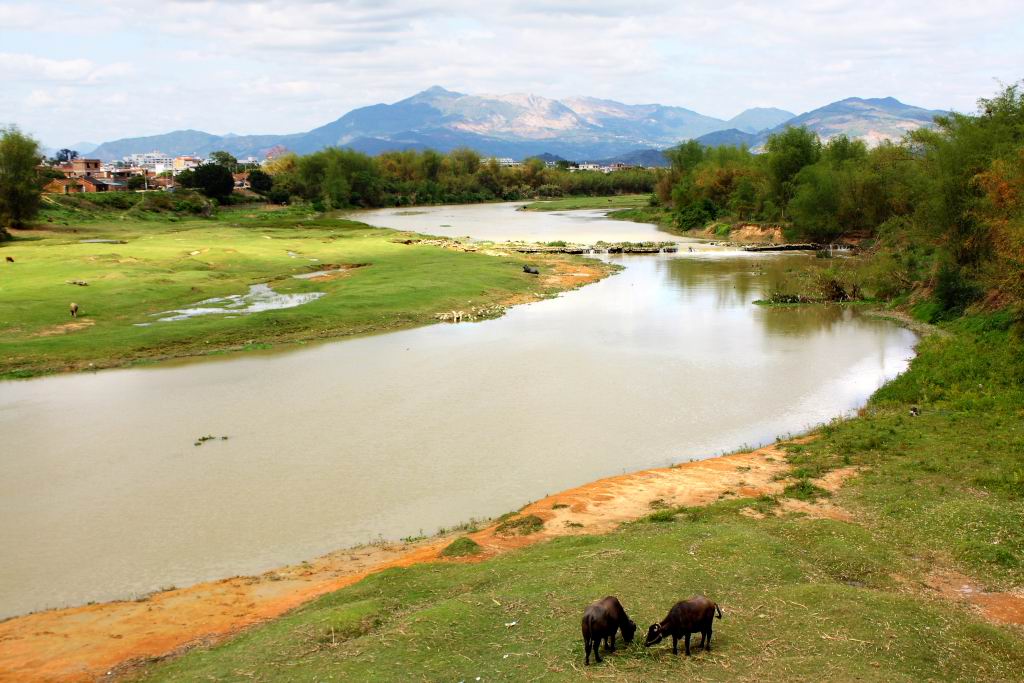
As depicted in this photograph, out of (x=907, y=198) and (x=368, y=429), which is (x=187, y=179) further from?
(x=368, y=429)

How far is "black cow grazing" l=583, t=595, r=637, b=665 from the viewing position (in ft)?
29.2

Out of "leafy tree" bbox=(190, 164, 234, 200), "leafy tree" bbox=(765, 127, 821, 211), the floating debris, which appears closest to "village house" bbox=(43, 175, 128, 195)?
"leafy tree" bbox=(190, 164, 234, 200)

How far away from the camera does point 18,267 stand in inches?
1939

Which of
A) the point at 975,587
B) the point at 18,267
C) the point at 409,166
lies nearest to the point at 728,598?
the point at 975,587

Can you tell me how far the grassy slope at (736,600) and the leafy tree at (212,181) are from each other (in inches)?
4423

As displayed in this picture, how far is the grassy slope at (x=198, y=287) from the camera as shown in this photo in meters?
34.1

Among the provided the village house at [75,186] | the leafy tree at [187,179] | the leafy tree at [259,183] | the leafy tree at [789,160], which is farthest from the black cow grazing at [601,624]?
the leafy tree at [259,183]

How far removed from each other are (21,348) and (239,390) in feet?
37.1

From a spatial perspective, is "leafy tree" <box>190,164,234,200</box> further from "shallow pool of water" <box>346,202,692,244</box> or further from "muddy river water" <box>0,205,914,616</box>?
"muddy river water" <box>0,205,914,616</box>

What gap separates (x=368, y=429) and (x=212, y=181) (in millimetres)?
102448

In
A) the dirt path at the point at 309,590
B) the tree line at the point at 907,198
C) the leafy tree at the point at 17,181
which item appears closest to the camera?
the dirt path at the point at 309,590

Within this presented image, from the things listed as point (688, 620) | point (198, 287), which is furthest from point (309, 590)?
point (198, 287)

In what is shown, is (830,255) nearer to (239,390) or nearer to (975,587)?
(239,390)

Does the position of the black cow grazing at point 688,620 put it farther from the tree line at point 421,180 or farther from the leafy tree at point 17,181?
the tree line at point 421,180
